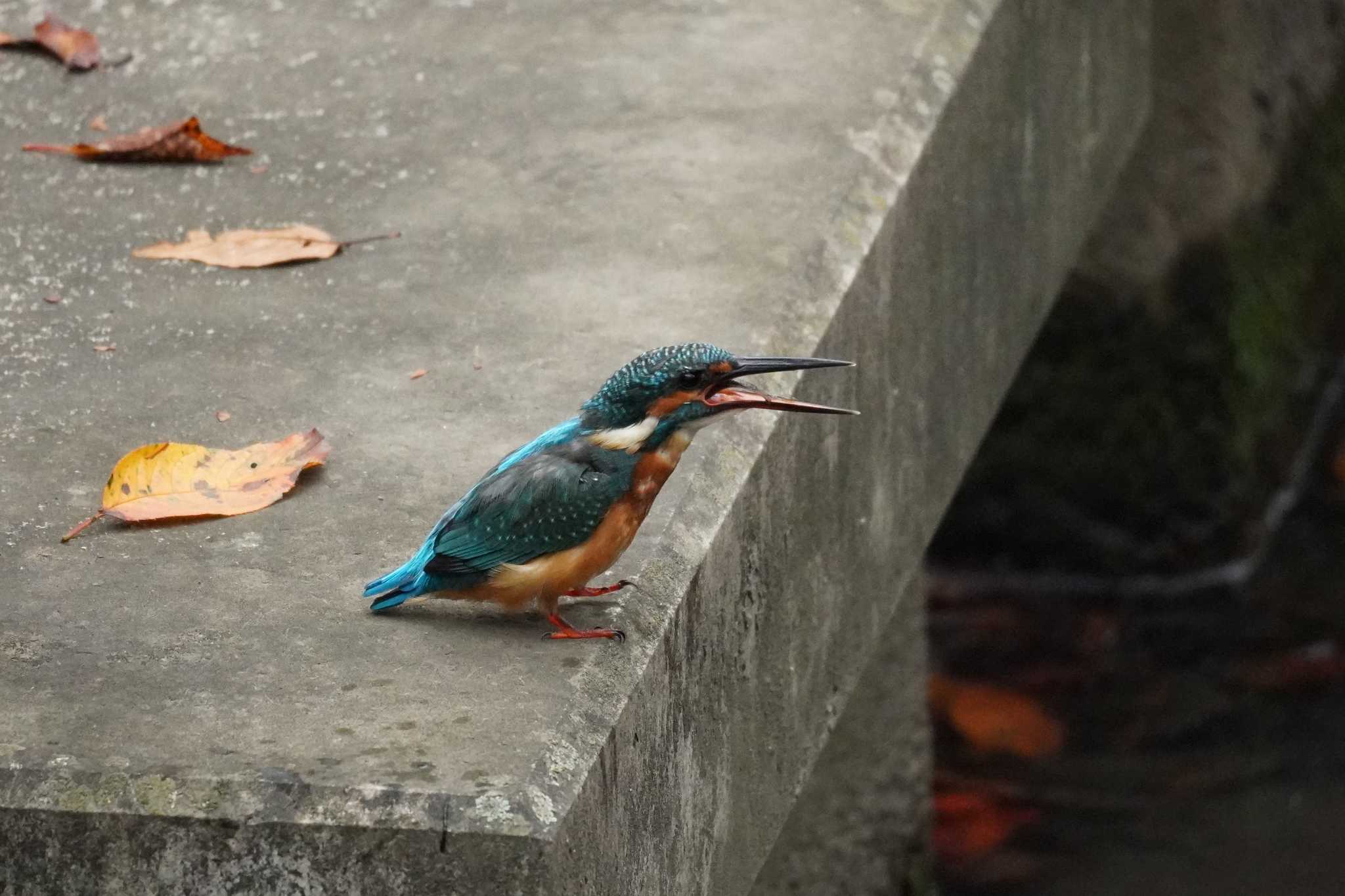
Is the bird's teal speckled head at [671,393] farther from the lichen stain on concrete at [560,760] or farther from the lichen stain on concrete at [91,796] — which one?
the lichen stain on concrete at [91,796]

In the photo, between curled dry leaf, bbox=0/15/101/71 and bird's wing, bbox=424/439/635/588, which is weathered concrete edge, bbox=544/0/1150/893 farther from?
curled dry leaf, bbox=0/15/101/71

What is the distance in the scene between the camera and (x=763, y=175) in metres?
3.38

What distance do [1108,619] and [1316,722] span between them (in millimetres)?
795

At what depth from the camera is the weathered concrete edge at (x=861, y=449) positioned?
226 centimetres

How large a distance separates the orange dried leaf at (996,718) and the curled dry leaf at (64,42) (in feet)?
10.8

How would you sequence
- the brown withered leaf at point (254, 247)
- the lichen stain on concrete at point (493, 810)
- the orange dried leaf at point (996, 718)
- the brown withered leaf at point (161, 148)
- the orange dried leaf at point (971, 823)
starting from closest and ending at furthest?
the lichen stain on concrete at point (493, 810)
the brown withered leaf at point (254, 247)
the brown withered leaf at point (161, 148)
the orange dried leaf at point (971, 823)
the orange dried leaf at point (996, 718)

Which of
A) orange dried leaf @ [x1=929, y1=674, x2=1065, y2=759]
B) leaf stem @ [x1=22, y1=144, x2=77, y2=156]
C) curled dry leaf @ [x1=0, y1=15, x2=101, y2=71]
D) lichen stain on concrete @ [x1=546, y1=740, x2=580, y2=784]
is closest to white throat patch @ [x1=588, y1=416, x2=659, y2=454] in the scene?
lichen stain on concrete @ [x1=546, y1=740, x2=580, y2=784]

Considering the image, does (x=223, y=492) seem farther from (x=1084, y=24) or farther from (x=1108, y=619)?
(x=1108, y=619)

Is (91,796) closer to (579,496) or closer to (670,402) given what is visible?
(579,496)

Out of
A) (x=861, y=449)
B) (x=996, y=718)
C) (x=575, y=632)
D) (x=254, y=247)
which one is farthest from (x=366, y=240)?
(x=996, y=718)

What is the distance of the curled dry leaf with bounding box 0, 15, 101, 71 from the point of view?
12.5 feet

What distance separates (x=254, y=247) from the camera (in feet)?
10.2

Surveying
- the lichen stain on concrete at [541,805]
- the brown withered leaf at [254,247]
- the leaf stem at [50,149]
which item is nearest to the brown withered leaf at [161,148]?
the leaf stem at [50,149]

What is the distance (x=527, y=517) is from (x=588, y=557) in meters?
0.08
